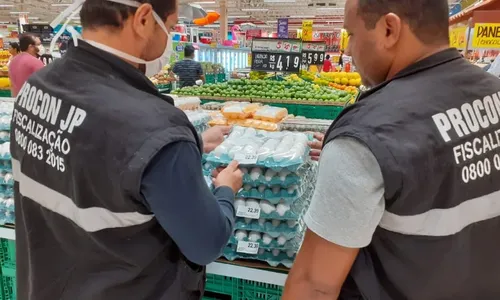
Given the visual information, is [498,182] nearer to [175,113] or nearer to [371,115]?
[371,115]

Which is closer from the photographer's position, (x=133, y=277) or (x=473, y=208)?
(x=473, y=208)

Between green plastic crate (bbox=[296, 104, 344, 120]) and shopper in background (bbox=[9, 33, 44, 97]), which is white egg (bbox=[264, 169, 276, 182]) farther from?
shopper in background (bbox=[9, 33, 44, 97])

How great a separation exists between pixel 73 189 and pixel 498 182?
1129 millimetres

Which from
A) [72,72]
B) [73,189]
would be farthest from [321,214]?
[72,72]

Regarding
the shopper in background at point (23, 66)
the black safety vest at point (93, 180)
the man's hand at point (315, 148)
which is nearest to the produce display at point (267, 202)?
the man's hand at point (315, 148)

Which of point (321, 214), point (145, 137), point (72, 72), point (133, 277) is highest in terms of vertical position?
point (72, 72)

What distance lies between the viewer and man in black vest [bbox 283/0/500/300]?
0.99 metres

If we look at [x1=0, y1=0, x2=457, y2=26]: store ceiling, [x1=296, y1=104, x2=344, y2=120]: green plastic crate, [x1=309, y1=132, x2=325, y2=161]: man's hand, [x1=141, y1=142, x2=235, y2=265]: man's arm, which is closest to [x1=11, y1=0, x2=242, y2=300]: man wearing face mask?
[x1=141, y1=142, x2=235, y2=265]: man's arm

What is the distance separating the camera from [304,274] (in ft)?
3.74

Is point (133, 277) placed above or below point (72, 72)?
below

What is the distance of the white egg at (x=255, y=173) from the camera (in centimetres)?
169

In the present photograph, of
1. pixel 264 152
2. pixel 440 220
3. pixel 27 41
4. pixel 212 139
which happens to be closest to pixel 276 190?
pixel 264 152

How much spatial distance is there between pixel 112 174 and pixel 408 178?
71 centimetres

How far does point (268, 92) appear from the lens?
517 centimetres
